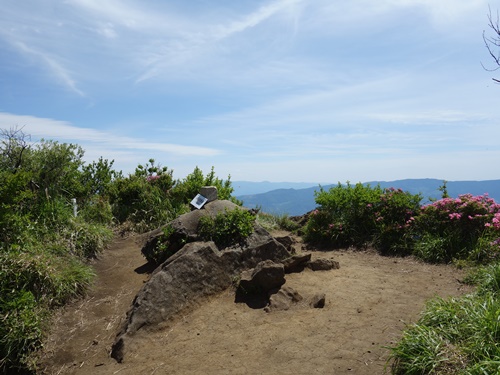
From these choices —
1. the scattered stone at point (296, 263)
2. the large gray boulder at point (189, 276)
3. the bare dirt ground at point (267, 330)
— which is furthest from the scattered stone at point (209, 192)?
the scattered stone at point (296, 263)

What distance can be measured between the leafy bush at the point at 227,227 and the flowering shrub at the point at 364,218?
3.05 metres

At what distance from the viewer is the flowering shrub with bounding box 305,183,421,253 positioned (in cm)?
946

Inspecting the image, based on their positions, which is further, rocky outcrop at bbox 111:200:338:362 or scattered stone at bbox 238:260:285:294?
scattered stone at bbox 238:260:285:294

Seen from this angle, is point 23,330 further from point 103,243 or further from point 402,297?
point 402,297

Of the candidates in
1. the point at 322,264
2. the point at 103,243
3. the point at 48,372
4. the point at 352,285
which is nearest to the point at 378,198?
the point at 322,264

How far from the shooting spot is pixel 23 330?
5938mm

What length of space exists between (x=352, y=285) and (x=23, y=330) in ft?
17.2

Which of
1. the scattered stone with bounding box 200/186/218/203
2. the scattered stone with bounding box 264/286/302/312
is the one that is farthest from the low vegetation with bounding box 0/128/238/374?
the scattered stone with bounding box 264/286/302/312

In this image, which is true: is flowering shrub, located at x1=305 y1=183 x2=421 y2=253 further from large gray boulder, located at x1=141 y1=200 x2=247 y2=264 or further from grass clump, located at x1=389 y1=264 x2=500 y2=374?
grass clump, located at x1=389 y1=264 x2=500 y2=374

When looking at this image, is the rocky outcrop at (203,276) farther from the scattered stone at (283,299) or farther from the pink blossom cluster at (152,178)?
the pink blossom cluster at (152,178)

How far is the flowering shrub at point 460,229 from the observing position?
26.2ft

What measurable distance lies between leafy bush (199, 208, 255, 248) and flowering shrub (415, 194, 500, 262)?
385 centimetres

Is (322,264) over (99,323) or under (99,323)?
over

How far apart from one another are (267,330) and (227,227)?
2.57 metres
